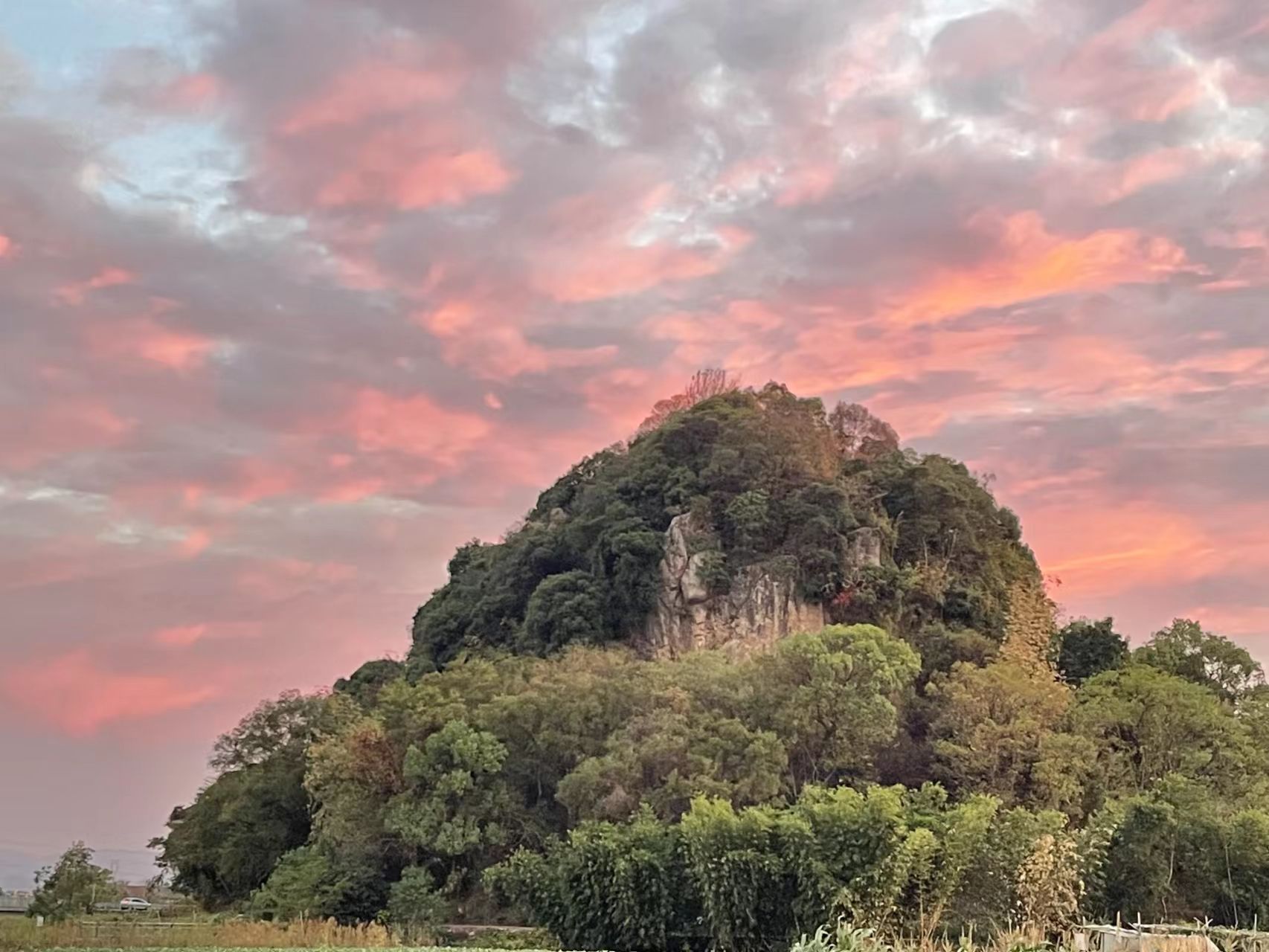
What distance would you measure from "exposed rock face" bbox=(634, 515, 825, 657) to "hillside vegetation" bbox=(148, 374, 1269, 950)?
53 centimetres

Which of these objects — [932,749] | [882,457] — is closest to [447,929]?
[932,749]

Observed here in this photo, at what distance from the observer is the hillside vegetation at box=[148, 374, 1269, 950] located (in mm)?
Result: 21391

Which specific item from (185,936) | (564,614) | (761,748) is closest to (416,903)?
(761,748)

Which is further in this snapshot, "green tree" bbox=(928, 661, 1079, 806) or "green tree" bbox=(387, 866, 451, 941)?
"green tree" bbox=(928, 661, 1079, 806)

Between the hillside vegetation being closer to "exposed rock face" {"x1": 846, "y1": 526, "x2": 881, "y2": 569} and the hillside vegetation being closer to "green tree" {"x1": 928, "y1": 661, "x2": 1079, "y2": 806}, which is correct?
"green tree" {"x1": 928, "y1": 661, "x2": 1079, "y2": 806}

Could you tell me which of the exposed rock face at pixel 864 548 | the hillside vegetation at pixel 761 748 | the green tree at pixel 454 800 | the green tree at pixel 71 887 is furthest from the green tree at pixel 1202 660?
the green tree at pixel 71 887

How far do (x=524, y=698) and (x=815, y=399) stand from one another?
22041 millimetres

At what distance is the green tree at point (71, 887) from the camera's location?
2439cm

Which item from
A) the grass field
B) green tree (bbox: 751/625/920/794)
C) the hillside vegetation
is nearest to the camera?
the grass field

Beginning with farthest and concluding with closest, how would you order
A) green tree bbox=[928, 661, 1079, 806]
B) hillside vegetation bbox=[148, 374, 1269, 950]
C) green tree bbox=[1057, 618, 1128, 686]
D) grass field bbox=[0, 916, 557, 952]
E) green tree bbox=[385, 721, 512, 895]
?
green tree bbox=[1057, 618, 1128, 686]
green tree bbox=[385, 721, 512, 895]
green tree bbox=[928, 661, 1079, 806]
hillside vegetation bbox=[148, 374, 1269, 950]
grass field bbox=[0, 916, 557, 952]

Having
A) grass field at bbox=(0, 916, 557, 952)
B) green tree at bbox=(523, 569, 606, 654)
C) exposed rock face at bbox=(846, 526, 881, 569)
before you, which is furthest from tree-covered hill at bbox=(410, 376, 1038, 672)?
grass field at bbox=(0, 916, 557, 952)

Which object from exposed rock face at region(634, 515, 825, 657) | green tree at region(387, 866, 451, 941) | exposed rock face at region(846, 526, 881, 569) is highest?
exposed rock face at region(846, 526, 881, 569)

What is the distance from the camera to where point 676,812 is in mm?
28047

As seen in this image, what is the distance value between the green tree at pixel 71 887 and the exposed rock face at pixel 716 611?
19.5 meters
